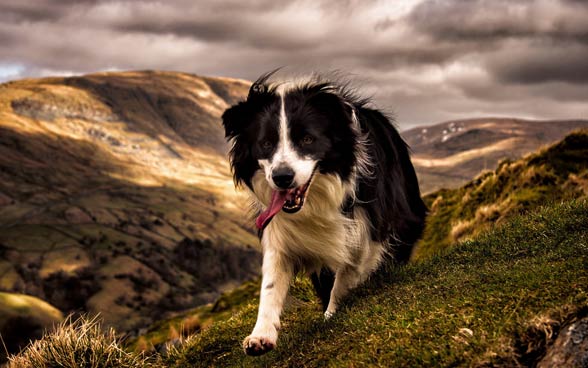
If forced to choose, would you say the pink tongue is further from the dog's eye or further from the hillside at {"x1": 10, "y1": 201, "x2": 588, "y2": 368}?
the hillside at {"x1": 10, "y1": 201, "x2": 588, "y2": 368}

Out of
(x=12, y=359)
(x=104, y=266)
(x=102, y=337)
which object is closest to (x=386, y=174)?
(x=102, y=337)

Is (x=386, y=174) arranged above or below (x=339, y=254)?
above

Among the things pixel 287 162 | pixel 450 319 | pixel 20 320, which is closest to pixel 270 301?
pixel 287 162

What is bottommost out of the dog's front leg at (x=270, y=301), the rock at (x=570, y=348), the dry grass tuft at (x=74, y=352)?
the dry grass tuft at (x=74, y=352)

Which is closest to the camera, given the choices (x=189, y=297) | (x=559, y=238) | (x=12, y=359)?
(x=559, y=238)

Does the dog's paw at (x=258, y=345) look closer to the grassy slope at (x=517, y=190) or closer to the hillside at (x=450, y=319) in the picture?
the hillside at (x=450, y=319)

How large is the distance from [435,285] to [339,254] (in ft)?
4.47

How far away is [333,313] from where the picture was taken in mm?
7656

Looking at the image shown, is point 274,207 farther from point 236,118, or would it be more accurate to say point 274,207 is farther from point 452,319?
point 452,319

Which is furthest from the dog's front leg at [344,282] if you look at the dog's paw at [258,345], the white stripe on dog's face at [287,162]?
the white stripe on dog's face at [287,162]

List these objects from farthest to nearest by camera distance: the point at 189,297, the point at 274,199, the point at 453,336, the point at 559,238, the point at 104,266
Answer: the point at 104,266 → the point at 189,297 → the point at 559,238 → the point at 274,199 → the point at 453,336

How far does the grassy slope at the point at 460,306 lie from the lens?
509cm

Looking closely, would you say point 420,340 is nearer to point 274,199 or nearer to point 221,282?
point 274,199

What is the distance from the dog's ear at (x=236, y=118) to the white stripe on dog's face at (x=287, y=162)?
1.02m
